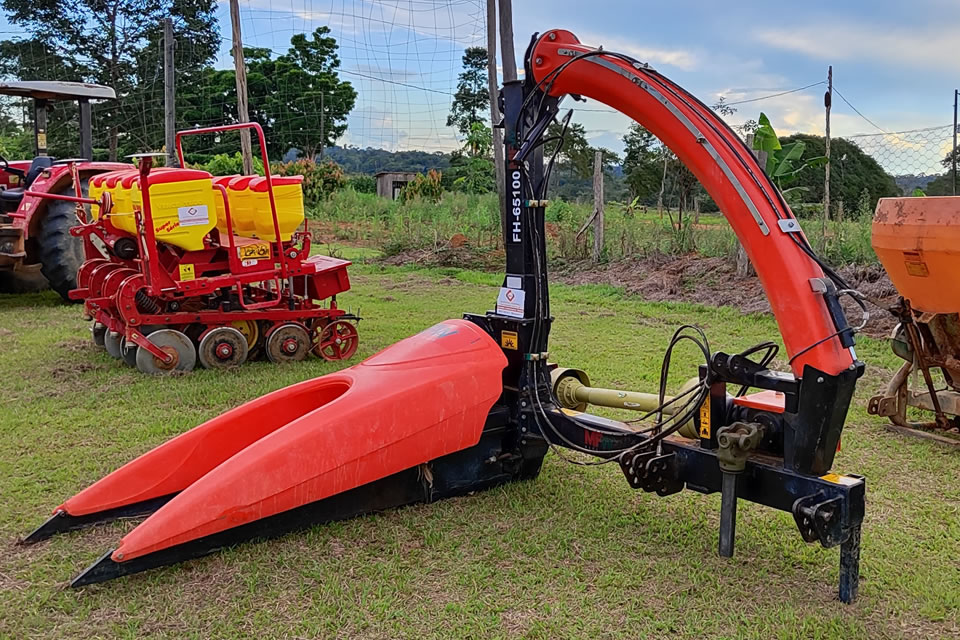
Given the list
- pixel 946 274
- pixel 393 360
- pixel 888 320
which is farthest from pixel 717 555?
pixel 888 320

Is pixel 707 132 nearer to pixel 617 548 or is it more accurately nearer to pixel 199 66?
pixel 617 548

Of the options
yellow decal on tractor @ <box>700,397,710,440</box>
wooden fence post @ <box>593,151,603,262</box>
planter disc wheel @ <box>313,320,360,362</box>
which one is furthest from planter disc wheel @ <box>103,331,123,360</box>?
wooden fence post @ <box>593,151,603,262</box>

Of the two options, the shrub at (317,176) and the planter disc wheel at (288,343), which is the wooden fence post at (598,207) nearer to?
the planter disc wheel at (288,343)

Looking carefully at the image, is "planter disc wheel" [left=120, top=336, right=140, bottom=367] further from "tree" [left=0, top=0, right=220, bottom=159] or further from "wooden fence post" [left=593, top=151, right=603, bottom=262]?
"tree" [left=0, top=0, right=220, bottom=159]

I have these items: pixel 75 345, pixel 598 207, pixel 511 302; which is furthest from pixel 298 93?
pixel 511 302

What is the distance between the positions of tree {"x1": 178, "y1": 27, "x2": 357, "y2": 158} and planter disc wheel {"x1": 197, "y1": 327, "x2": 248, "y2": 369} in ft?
62.5

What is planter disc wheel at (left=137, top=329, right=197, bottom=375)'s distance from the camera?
Result: 6.10m

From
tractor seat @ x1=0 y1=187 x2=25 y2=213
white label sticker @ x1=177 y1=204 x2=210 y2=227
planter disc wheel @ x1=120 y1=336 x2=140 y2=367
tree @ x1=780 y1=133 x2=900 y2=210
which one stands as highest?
tree @ x1=780 y1=133 x2=900 y2=210

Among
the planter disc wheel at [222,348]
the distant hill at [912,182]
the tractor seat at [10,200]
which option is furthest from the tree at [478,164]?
the planter disc wheel at [222,348]

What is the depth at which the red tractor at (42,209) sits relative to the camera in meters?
8.80

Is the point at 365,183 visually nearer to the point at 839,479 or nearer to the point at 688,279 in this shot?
the point at 688,279

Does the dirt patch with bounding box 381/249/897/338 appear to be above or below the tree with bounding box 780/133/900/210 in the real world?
below

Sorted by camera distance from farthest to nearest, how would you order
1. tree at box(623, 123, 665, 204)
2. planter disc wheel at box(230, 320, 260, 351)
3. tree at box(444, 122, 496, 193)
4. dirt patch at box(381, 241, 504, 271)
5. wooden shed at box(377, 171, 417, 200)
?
wooden shed at box(377, 171, 417, 200)
tree at box(444, 122, 496, 193)
tree at box(623, 123, 665, 204)
dirt patch at box(381, 241, 504, 271)
planter disc wheel at box(230, 320, 260, 351)

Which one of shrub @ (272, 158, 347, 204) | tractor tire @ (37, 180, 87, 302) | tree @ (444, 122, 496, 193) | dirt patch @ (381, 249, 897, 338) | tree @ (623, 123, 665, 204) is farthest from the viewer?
tree @ (444, 122, 496, 193)
